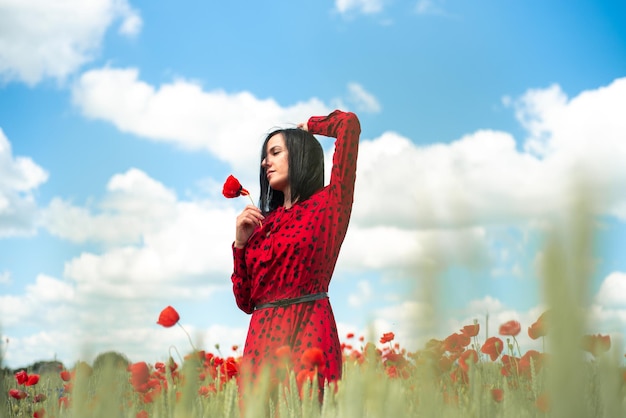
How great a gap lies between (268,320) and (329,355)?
305 millimetres

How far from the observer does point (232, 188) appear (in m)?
3.08

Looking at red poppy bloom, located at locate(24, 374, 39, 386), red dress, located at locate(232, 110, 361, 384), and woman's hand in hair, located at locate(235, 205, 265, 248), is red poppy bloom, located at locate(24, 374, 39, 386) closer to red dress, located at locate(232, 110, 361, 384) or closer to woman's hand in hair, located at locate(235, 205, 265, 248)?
red dress, located at locate(232, 110, 361, 384)

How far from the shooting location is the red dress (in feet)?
8.48

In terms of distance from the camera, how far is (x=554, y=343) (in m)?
0.32

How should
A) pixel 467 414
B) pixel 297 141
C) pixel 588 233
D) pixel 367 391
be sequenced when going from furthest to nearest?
pixel 297 141
pixel 467 414
pixel 367 391
pixel 588 233

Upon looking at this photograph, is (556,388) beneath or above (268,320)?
beneath

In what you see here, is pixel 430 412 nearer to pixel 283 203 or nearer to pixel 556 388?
pixel 556 388

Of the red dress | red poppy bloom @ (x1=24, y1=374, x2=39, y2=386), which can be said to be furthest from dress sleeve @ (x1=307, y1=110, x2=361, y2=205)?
red poppy bloom @ (x1=24, y1=374, x2=39, y2=386)

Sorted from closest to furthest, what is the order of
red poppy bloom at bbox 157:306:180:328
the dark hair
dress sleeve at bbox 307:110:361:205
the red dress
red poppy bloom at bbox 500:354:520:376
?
1. red poppy bloom at bbox 500:354:520:376
2. red poppy bloom at bbox 157:306:180:328
3. the red dress
4. dress sleeve at bbox 307:110:361:205
5. the dark hair

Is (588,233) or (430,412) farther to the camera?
(430,412)

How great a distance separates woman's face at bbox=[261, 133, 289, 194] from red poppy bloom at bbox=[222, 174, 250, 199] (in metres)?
0.16

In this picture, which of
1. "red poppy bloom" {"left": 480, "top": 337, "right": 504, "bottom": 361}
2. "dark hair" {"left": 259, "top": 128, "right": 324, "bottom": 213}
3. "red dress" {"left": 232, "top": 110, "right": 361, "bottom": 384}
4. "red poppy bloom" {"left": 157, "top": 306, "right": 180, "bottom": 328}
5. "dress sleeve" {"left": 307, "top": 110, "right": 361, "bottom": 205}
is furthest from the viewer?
"dark hair" {"left": 259, "top": 128, "right": 324, "bottom": 213}

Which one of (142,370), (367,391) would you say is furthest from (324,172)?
(367,391)

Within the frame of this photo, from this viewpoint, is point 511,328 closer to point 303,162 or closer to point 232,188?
point 303,162
